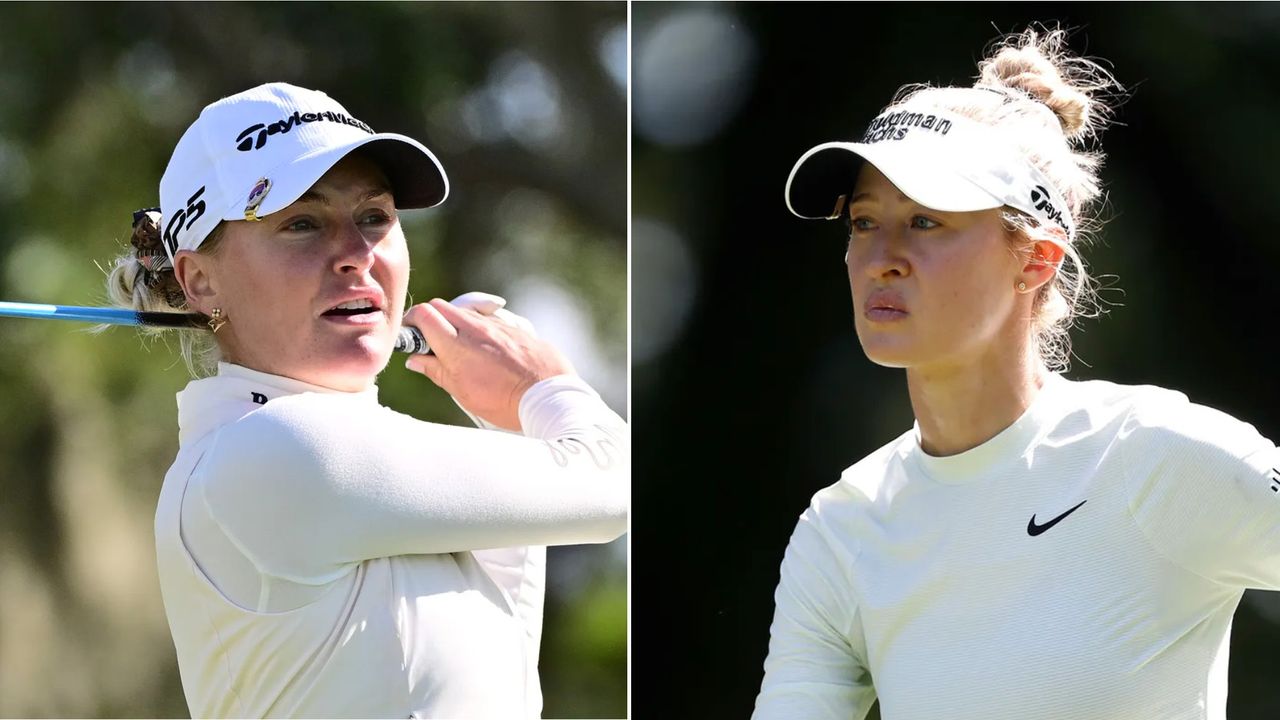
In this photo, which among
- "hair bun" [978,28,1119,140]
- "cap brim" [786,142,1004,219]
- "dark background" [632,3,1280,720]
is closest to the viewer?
"cap brim" [786,142,1004,219]

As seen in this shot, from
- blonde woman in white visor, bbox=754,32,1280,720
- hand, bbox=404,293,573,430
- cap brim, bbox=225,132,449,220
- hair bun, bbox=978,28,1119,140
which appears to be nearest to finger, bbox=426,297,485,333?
hand, bbox=404,293,573,430

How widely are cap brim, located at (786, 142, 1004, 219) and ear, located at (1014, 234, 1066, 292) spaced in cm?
13

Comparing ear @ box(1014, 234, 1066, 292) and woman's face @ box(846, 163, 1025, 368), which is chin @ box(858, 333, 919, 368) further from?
ear @ box(1014, 234, 1066, 292)

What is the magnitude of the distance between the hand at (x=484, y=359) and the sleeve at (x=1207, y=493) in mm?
863

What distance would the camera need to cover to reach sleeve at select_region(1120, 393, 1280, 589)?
202 cm

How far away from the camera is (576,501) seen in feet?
6.56

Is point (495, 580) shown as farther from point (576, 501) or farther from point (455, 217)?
point (455, 217)

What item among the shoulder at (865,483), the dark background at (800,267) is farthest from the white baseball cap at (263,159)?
the dark background at (800,267)

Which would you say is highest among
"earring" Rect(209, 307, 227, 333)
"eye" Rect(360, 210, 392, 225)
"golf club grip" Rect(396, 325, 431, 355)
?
"eye" Rect(360, 210, 392, 225)

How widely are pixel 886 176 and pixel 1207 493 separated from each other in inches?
26.7

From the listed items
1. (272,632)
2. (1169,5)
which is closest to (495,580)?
(272,632)

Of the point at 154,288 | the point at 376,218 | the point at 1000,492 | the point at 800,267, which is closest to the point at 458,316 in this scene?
the point at 376,218

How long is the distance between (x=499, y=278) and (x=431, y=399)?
0.55m

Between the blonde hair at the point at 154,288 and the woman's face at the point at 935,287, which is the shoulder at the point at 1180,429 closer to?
the woman's face at the point at 935,287
